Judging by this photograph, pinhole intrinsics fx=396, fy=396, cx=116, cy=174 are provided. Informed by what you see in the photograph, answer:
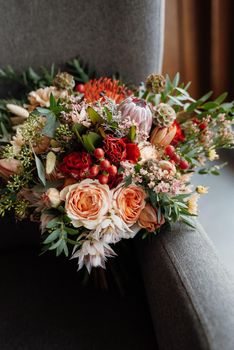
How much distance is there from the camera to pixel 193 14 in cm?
136

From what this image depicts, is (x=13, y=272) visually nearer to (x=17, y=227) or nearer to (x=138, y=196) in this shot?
(x=17, y=227)

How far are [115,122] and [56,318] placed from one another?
46 centimetres

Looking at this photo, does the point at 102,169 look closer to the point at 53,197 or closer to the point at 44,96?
the point at 53,197

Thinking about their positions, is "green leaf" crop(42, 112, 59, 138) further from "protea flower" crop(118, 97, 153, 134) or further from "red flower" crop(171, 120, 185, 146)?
"red flower" crop(171, 120, 185, 146)

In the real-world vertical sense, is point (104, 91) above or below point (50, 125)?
above

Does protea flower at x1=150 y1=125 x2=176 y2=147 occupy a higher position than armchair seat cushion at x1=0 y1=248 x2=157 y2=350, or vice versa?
protea flower at x1=150 y1=125 x2=176 y2=147

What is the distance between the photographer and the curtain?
133 cm

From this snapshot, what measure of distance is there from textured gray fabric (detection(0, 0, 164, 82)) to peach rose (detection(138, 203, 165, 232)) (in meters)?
0.50

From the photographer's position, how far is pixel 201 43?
1408 mm

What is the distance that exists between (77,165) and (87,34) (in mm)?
517

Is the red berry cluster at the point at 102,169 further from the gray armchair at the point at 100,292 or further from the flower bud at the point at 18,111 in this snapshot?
the flower bud at the point at 18,111

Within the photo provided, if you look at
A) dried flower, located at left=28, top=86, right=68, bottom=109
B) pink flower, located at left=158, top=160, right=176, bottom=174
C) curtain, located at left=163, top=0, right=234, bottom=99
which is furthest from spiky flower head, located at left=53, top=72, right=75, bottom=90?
curtain, located at left=163, top=0, right=234, bottom=99

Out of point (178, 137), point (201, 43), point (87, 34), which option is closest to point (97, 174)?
point (178, 137)

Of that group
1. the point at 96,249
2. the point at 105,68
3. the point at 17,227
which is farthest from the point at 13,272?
the point at 105,68
